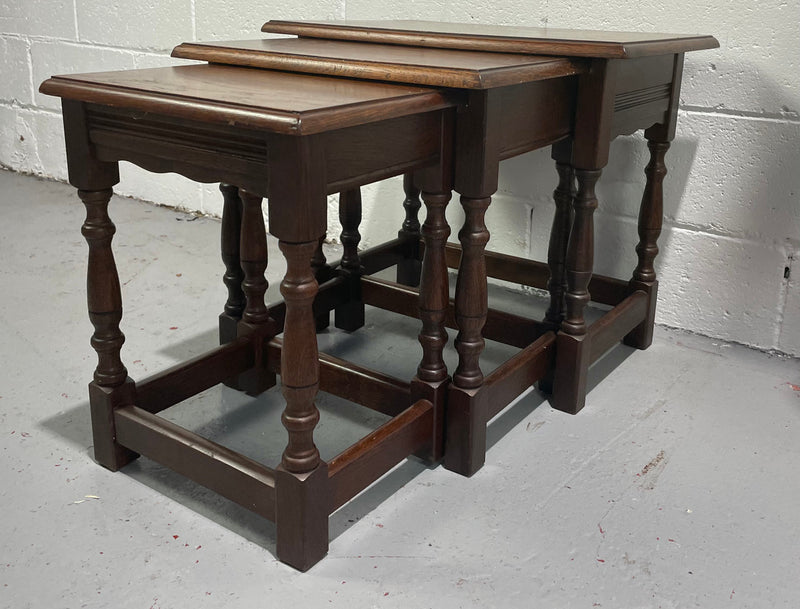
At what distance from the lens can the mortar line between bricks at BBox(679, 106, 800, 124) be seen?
2281 mm

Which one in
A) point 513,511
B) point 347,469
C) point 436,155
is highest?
point 436,155

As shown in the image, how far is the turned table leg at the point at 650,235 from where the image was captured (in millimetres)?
2273

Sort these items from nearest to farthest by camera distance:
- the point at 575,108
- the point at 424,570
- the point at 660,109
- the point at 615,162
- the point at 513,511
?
the point at 424,570 < the point at 513,511 < the point at 575,108 < the point at 660,109 < the point at 615,162

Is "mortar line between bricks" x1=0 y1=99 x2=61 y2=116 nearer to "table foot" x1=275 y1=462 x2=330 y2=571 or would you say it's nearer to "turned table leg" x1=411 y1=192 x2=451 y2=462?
"turned table leg" x1=411 y1=192 x2=451 y2=462

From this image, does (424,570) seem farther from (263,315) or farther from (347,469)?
(263,315)

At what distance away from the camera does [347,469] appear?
1505 millimetres

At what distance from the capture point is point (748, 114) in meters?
2.34

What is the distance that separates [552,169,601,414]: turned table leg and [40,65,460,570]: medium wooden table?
41cm

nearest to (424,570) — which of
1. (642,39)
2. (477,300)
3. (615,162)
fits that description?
(477,300)

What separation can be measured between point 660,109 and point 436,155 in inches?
34.4

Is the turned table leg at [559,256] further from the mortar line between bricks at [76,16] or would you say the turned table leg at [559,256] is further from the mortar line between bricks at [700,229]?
the mortar line between bricks at [76,16]

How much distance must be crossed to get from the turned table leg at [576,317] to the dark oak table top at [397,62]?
330mm

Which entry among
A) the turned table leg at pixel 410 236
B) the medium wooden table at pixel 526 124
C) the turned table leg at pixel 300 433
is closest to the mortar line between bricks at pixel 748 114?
the medium wooden table at pixel 526 124

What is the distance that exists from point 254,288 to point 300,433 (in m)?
0.68
